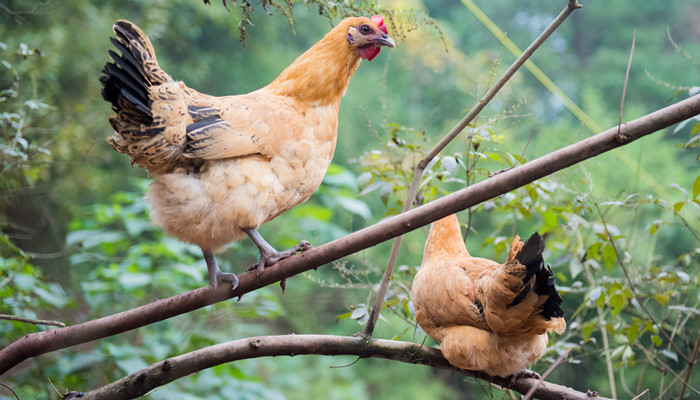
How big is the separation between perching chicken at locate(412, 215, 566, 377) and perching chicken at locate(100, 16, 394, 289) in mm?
572

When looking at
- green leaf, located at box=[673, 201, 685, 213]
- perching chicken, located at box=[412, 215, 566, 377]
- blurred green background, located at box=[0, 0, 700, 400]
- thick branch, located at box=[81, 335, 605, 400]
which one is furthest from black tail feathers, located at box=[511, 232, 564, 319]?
green leaf, located at box=[673, 201, 685, 213]

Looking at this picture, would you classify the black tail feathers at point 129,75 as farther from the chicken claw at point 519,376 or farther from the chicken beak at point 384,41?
the chicken claw at point 519,376

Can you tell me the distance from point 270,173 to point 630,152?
3.71 meters

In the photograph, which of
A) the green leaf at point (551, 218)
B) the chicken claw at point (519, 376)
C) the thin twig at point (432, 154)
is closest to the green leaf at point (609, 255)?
the green leaf at point (551, 218)

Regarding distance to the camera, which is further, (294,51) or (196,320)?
(294,51)

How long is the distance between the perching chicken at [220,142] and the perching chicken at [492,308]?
A: 0.57m

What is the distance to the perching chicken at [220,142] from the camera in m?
1.50

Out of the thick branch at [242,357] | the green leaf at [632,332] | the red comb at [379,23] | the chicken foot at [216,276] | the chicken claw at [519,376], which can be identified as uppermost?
the red comb at [379,23]

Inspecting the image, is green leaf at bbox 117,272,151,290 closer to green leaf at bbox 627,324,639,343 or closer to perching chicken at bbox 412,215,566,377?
perching chicken at bbox 412,215,566,377

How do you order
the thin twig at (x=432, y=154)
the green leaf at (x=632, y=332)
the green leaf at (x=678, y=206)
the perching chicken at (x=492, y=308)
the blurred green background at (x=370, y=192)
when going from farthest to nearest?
the blurred green background at (x=370, y=192) < the green leaf at (x=632, y=332) < the green leaf at (x=678, y=206) < the perching chicken at (x=492, y=308) < the thin twig at (x=432, y=154)

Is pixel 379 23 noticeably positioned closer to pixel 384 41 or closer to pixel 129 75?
pixel 384 41

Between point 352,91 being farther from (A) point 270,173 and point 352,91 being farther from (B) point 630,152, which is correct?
(A) point 270,173

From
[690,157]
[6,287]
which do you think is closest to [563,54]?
[690,157]

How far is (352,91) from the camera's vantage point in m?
5.29
